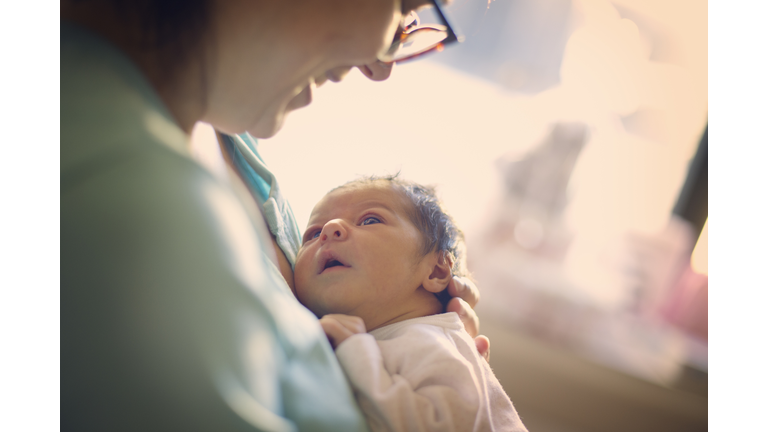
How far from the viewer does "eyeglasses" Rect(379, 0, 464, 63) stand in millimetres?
702

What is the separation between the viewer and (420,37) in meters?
0.77

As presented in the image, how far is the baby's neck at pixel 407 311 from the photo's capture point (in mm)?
830

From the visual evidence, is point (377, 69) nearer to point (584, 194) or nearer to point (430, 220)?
point (430, 220)

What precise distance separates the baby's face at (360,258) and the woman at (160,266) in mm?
255

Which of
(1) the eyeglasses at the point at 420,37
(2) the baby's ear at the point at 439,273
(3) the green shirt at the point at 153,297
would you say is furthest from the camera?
(2) the baby's ear at the point at 439,273

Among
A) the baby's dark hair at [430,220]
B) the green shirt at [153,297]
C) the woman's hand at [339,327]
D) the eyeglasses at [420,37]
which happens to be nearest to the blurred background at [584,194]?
the baby's dark hair at [430,220]

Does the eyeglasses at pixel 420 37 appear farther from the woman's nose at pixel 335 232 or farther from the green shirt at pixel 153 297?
the green shirt at pixel 153 297

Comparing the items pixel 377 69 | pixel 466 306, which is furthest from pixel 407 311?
pixel 377 69

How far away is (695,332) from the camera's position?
2.26 metres

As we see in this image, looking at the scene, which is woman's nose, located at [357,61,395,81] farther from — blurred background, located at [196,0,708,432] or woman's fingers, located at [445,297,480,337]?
blurred background, located at [196,0,708,432]

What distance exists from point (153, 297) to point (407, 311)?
597mm

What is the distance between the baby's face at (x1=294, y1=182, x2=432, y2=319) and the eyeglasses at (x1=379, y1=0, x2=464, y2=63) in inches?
12.8
